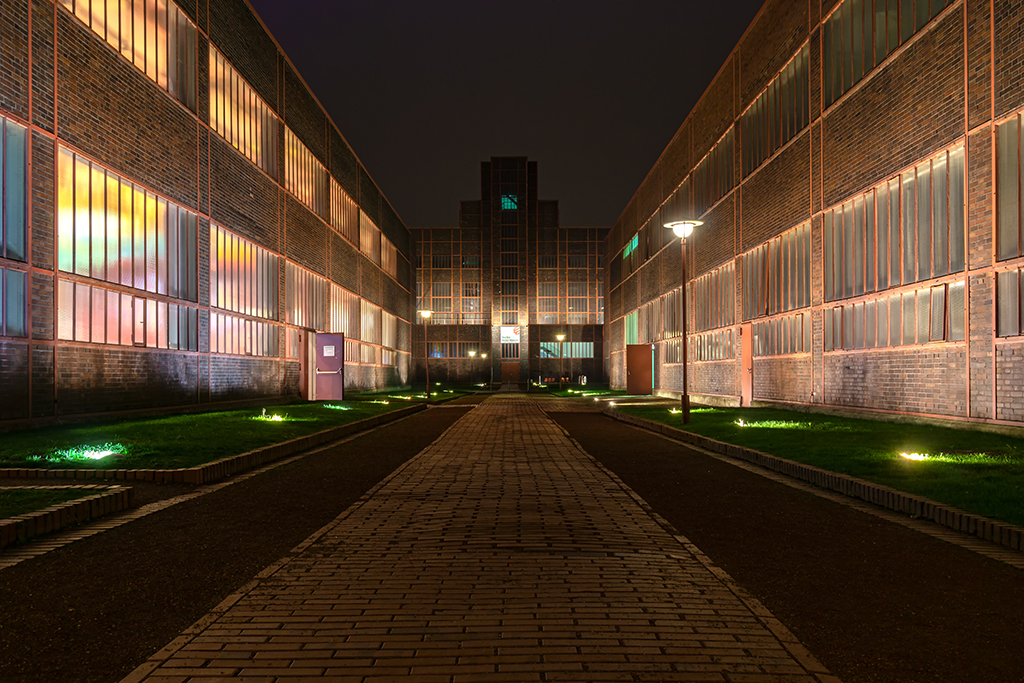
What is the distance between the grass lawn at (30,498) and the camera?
251 inches

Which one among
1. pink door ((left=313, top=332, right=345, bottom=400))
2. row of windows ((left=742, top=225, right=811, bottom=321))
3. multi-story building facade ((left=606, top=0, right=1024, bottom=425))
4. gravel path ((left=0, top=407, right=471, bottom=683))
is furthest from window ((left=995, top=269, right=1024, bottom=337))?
pink door ((left=313, top=332, right=345, bottom=400))

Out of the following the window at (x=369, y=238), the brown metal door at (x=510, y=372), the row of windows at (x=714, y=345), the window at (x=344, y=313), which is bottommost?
the brown metal door at (x=510, y=372)

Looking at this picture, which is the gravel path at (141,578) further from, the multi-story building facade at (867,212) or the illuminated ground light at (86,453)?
the multi-story building facade at (867,212)

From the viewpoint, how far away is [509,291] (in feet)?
250

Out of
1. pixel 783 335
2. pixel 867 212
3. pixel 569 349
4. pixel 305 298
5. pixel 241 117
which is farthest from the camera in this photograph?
pixel 569 349

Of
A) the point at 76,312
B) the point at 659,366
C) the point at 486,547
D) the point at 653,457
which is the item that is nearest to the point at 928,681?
the point at 486,547

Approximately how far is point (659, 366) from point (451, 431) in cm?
2773

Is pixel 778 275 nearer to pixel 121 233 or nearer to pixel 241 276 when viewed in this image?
pixel 241 276

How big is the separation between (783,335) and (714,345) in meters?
8.14

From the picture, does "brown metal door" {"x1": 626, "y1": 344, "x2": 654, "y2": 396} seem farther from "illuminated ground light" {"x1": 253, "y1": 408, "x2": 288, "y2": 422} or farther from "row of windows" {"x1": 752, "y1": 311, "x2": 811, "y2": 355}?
"illuminated ground light" {"x1": 253, "y1": 408, "x2": 288, "y2": 422}

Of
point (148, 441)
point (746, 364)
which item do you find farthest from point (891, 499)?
point (746, 364)

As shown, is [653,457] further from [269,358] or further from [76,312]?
[269,358]

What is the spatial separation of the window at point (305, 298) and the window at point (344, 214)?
521 cm

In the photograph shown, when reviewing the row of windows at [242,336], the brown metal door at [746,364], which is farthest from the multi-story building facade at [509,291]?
the brown metal door at [746,364]
